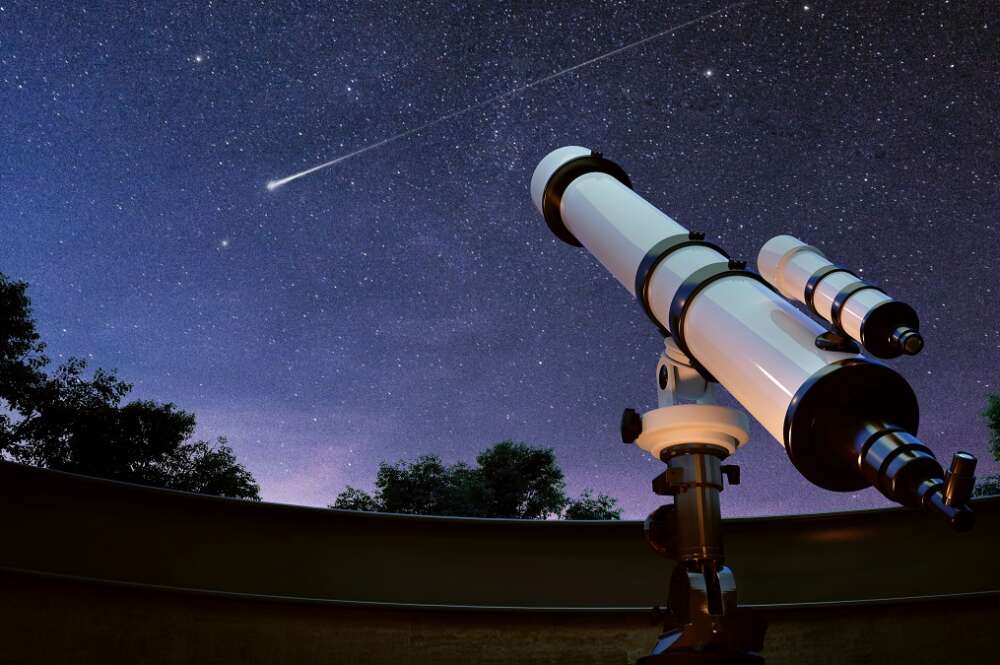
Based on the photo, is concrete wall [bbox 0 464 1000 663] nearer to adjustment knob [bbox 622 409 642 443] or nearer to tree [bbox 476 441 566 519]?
adjustment knob [bbox 622 409 642 443]

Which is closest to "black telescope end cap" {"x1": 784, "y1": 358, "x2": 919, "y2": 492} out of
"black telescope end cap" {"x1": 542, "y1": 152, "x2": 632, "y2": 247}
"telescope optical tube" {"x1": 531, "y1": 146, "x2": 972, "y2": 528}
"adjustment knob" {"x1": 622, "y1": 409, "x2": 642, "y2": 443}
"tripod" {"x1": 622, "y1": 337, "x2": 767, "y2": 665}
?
"telescope optical tube" {"x1": 531, "y1": 146, "x2": 972, "y2": 528}

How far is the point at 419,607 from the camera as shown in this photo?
9.92 meters

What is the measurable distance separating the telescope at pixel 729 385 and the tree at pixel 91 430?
15964 mm

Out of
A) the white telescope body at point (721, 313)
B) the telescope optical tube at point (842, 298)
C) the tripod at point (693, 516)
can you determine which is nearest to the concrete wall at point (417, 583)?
the telescope optical tube at point (842, 298)

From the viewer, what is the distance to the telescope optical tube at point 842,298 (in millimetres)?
3459

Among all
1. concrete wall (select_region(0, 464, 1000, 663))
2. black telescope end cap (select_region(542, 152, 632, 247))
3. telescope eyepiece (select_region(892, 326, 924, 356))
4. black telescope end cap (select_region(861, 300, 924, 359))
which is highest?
black telescope end cap (select_region(542, 152, 632, 247))

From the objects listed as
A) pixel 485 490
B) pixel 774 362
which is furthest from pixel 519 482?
pixel 774 362

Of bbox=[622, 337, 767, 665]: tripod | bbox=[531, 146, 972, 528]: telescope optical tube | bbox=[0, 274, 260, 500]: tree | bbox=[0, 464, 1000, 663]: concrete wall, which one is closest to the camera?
bbox=[531, 146, 972, 528]: telescope optical tube

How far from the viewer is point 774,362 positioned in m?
2.40

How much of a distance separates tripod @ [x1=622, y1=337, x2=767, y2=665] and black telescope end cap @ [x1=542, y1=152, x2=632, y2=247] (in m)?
1.51

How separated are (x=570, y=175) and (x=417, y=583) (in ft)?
25.4

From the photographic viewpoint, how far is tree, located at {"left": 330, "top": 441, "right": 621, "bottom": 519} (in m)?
19.1

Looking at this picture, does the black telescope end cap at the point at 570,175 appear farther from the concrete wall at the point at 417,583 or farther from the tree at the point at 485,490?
the tree at the point at 485,490

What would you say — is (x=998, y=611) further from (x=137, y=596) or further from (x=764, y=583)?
(x=137, y=596)
